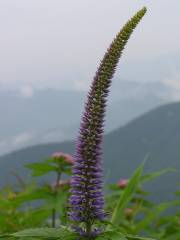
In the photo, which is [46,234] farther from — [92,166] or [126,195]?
[126,195]

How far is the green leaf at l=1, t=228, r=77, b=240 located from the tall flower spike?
12 centimetres

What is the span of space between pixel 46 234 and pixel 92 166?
16.8 inches

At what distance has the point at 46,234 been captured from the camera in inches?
117

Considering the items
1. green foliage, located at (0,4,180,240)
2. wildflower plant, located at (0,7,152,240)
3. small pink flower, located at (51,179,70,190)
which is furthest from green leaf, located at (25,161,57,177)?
wildflower plant, located at (0,7,152,240)

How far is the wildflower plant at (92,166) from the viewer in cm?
301

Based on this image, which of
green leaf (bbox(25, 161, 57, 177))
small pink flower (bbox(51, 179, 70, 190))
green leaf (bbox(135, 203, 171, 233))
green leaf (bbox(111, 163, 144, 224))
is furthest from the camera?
small pink flower (bbox(51, 179, 70, 190))

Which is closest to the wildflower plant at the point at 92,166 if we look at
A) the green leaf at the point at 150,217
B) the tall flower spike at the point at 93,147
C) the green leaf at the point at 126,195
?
the tall flower spike at the point at 93,147

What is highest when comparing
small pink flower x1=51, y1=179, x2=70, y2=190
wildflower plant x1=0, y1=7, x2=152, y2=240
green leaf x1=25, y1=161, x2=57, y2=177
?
green leaf x1=25, y1=161, x2=57, y2=177

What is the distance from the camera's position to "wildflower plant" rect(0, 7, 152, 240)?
9.87 ft

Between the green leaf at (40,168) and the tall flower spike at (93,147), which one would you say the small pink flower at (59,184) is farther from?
the tall flower spike at (93,147)

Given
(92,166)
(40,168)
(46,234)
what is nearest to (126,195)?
(92,166)

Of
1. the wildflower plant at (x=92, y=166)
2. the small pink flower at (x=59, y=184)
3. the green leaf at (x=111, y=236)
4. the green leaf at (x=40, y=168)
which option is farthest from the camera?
the small pink flower at (x=59, y=184)

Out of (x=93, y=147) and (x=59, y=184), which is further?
(x=59, y=184)

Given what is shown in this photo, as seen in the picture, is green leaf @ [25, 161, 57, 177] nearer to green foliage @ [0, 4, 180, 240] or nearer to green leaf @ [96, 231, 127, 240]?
green foliage @ [0, 4, 180, 240]
